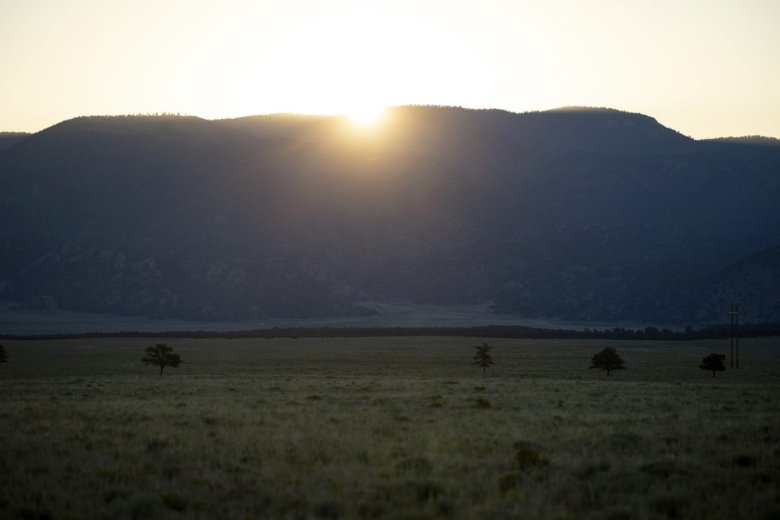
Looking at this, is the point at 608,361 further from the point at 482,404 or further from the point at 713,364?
the point at 482,404

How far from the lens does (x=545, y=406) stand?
2933 centimetres

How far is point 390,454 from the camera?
723 inches

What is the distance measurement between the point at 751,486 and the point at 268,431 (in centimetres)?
1175

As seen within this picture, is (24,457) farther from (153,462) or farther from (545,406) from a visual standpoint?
(545,406)

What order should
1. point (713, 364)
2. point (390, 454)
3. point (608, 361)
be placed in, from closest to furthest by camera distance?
1. point (390, 454)
2. point (608, 361)
3. point (713, 364)

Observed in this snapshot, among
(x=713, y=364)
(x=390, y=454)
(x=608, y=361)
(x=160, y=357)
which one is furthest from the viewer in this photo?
(x=713, y=364)

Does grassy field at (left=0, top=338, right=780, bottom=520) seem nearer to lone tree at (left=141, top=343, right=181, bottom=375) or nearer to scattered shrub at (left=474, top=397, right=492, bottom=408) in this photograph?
scattered shrub at (left=474, top=397, right=492, bottom=408)

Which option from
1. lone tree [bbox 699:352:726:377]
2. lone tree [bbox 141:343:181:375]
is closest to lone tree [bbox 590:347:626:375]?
lone tree [bbox 699:352:726:377]

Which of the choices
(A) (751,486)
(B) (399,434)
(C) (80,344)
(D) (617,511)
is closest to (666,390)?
(B) (399,434)

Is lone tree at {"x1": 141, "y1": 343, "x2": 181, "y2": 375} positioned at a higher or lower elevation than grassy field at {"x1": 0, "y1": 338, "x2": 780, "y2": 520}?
lower

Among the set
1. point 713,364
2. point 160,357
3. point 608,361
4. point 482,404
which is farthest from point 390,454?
point 713,364

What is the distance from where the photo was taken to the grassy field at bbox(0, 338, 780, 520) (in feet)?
46.4

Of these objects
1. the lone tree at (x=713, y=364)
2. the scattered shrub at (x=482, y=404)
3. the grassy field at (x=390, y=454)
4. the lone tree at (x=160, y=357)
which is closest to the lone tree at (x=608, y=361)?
the lone tree at (x=713, y=364)

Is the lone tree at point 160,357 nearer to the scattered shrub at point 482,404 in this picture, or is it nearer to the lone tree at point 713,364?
the scattered shrub at point 482,404
